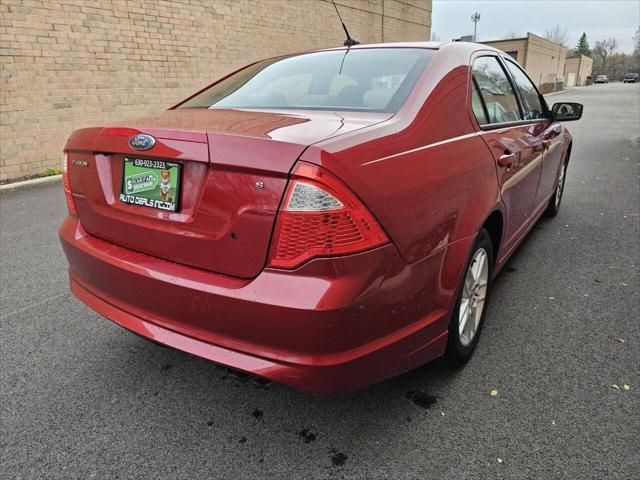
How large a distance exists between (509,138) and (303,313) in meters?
1.91

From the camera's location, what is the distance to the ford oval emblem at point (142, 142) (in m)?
1.77

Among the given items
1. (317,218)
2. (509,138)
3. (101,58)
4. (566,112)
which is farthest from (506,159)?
(101,58)

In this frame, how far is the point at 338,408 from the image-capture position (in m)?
2.18

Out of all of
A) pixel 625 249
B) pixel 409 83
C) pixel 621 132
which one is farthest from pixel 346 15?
pixel 409 83

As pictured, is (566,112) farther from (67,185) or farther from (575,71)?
(575,71)

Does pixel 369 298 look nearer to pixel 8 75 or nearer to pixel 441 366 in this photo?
pixel 441 366

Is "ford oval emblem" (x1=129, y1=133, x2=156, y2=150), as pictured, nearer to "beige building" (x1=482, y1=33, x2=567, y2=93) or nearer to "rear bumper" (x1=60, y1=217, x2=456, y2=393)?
"rear bumper" (x1=60, y1=217, x2=456, y2=393)

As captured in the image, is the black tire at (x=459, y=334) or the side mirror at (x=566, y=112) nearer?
the black tire at (x=459, y=334)

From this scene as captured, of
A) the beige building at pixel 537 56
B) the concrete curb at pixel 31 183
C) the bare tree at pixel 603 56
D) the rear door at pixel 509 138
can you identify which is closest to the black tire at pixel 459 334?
the rear door at pixel 509 138

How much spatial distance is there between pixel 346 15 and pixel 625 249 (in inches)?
535

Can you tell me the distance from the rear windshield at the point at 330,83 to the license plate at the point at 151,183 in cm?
73

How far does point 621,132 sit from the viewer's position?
13.5 meters

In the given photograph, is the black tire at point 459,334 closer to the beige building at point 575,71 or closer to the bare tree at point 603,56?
the beige building at point 575,71

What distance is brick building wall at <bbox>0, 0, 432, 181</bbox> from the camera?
731cm
